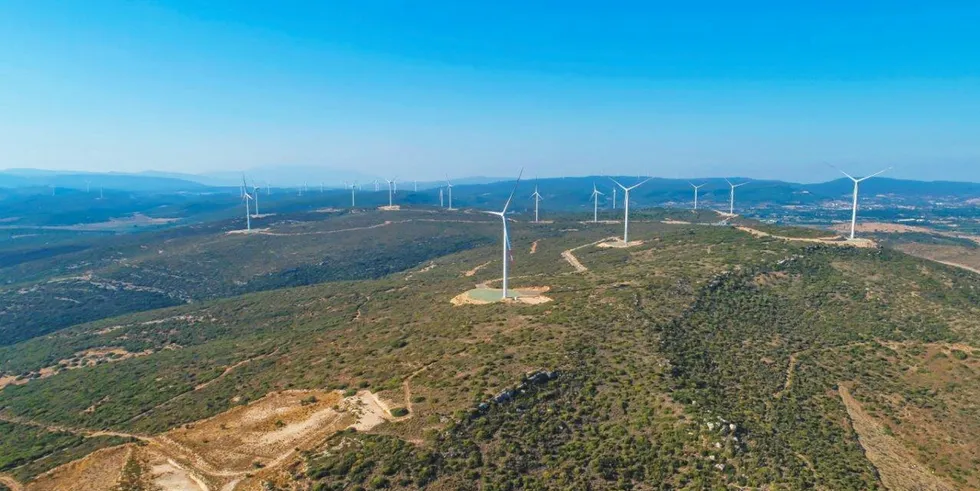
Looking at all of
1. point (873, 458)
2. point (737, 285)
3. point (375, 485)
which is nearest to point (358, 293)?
point (737, 285)

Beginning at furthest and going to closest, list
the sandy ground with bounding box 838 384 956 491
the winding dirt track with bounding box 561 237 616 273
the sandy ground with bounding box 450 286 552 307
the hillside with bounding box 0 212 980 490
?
the winding dirt track with bounding box 561 237 616 273 < the sandy ground with bounding box 450 286 552 307 < the sandy ground with bounding box 838 384 956 491 < the hillside with bounding box 0 212 980 490

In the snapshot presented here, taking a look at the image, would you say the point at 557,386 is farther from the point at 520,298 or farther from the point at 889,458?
the point at 520,298

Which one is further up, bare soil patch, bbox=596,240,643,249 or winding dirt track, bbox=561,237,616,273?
bare soil patch, bbox=596,240,643,249

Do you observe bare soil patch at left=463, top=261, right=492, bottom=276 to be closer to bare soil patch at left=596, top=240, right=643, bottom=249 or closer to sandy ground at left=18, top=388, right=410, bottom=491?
bare soil patch at left=596, top=240, right=643, bottom=249

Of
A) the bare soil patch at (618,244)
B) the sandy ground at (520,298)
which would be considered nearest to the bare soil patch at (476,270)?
the bare soil patch at (618,244)

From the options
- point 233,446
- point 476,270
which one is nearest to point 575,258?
point 476,270

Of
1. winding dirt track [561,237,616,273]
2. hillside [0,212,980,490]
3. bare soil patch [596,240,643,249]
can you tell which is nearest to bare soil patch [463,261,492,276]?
winding dirt track [561,237,616,273]
